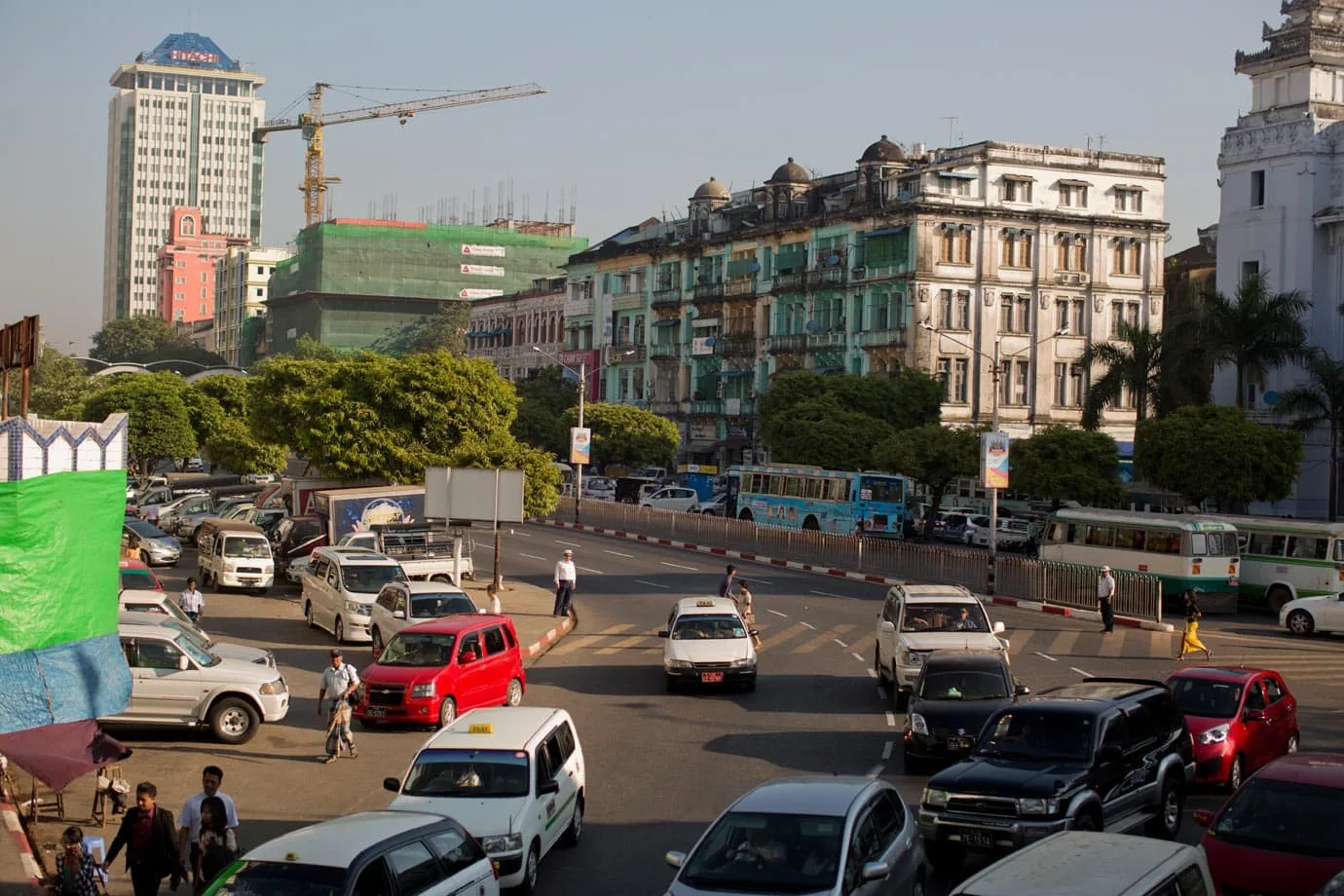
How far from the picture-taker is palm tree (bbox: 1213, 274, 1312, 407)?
59750mm

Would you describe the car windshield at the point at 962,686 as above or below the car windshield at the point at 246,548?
below

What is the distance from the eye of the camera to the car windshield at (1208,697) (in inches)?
758

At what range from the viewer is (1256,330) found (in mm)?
59875

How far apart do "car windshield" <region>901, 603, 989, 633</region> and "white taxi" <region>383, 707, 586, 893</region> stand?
1060 centimetres

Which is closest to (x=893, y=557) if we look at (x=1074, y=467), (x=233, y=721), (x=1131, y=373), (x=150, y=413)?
(x=1074, y=467)

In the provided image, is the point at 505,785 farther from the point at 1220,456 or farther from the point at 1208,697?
the point at 1220,456

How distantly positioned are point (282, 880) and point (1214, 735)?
12.6 metres

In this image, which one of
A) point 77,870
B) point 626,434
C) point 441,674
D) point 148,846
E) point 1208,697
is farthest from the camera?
point 626,434

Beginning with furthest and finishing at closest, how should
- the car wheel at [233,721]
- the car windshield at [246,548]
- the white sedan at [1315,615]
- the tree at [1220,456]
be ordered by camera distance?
the tree at [1220,456]
the car windshield at [246,548]
the white sedan at [1315,615]
the car wheel at [233,721]

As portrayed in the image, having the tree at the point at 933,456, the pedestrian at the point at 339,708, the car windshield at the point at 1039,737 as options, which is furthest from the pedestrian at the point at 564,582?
the tree at the point at 933,456

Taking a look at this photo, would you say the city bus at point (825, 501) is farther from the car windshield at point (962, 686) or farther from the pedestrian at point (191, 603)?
the car windshield at point (962, 686)

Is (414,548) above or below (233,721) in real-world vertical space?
above

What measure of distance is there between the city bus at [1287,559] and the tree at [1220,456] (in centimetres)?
925

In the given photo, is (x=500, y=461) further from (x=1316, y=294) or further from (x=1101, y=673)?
(x=1316, y=294)
